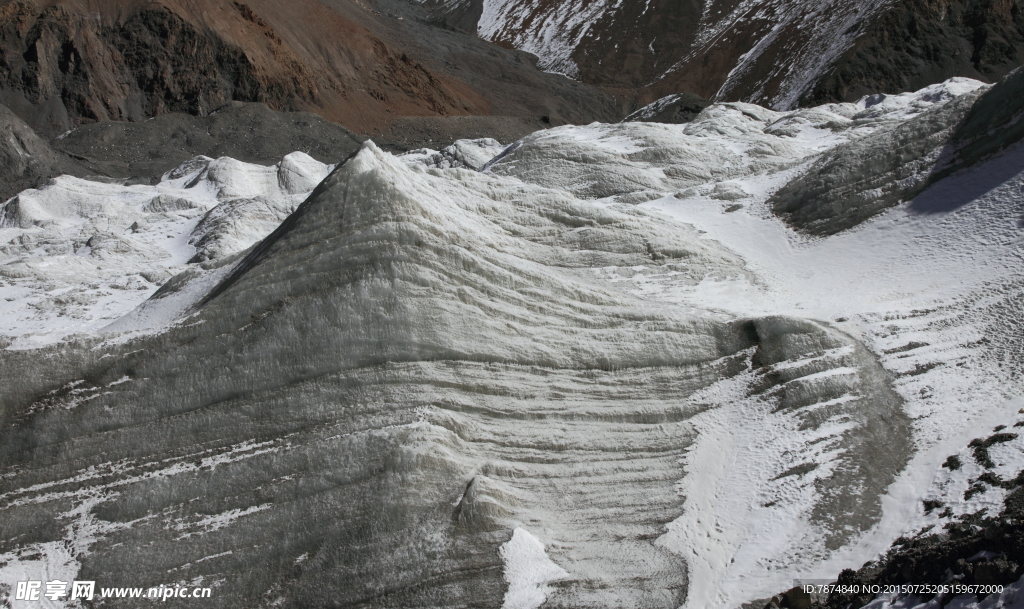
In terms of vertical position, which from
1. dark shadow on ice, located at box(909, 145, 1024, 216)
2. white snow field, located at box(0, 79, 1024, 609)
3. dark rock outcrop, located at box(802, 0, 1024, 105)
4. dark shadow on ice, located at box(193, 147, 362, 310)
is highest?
dark rock outcrop, located at box(802, 0, 1024, 105)

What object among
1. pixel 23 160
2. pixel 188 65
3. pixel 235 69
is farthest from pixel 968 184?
pixel 188 65

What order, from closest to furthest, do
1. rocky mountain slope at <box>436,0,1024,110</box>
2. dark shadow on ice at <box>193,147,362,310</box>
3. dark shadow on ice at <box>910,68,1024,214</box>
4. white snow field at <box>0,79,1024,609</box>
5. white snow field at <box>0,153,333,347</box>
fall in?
white snow field at <box>0,79,1024,609</box>, dark shadow on ice at <box>193,147,362,310</box>, dark shadow on ice at <box>910,68,1024,214</box>, white snow field at <box>0,153,333,347</box>, rocky mountain slope at <box>436,0,1024,110</box>

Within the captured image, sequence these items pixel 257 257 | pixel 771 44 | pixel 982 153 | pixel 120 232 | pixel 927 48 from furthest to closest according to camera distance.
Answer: pixel 771 44 < pixel 927 48 < pixel 120 232 < pixel 982 153 < pixel 257 257

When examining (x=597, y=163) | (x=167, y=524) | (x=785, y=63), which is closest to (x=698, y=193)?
(x=597, y=163)

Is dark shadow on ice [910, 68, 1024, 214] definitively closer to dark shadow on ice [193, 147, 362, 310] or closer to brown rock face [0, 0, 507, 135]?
dark shadow on ice [193, 147, 362, 310]

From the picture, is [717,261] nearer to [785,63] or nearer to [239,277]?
[239,277]

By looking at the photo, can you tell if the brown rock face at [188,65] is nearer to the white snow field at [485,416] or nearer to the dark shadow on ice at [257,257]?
the white snow field at [485,416]

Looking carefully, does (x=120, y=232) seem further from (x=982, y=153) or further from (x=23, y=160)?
(x=982, y=153)

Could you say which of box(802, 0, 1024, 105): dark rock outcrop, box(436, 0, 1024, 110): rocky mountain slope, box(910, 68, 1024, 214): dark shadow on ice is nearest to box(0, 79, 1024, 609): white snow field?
box(910, 68, 1024, 214): dark shadow on ice
